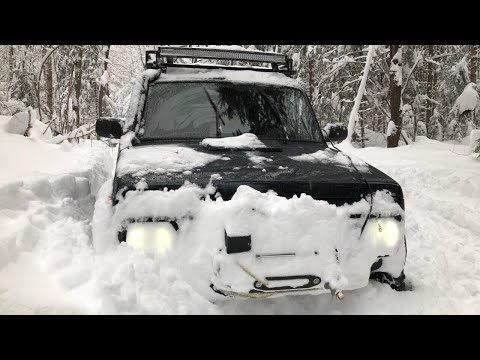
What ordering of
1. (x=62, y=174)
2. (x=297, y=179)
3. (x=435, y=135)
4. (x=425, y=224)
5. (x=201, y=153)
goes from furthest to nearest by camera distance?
(x=435, y=135) < (x=425, y=224) < (x=62, y=174) < (x=201, y=153) < (x=297, y=179)

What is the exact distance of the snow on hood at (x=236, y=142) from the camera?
2.93m

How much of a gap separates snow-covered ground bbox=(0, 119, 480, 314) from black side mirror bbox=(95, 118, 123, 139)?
1.91 ft

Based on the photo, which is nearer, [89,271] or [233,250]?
[233,250]

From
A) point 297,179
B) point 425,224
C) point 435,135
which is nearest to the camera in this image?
point 297,179

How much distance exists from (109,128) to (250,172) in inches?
68.3

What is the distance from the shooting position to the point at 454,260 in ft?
12.0

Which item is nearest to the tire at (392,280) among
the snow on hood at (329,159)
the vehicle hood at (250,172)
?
the vehicle hood at (250,172)

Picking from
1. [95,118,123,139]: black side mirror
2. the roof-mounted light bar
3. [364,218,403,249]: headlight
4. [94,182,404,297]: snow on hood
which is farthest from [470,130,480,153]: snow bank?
[95,118,123,139]: black side mirror

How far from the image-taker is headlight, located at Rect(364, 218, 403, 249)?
2.40 meters

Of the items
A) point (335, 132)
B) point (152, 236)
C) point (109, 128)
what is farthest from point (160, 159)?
point (335, 132)

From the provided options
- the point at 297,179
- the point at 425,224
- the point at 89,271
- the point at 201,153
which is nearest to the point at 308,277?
the point at 297,179

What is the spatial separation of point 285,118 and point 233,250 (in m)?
1.85
